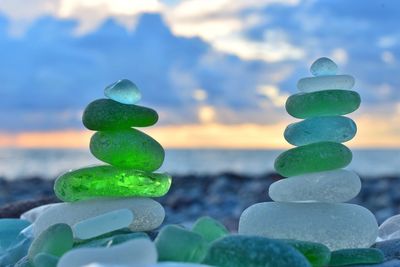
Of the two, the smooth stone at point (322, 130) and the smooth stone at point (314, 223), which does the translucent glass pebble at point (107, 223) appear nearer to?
the smooth stone at point (314, 223)

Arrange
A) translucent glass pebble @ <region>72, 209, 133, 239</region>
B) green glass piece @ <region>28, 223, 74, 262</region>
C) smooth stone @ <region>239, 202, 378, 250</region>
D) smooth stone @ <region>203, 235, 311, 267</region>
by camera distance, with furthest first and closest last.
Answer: smooth stone @ <region>239, 202, 378, 250</region> → green glass piece @ <region>28, 223, 74, 262</region> → translucent glass pebble @ <region>72, 209, 133, 239</region> → smooth stone @ <region>203, 235, 311, 267</region>

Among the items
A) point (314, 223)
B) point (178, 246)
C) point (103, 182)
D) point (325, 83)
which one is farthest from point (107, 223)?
point (325, 83)

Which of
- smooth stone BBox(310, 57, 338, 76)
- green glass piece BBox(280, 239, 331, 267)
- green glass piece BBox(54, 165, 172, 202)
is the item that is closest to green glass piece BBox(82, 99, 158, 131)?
green glass piece BBox(54, 165, 172, 202)

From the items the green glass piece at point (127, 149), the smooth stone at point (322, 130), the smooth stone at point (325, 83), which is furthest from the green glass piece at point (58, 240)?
the smooth stone at point (325, 83)

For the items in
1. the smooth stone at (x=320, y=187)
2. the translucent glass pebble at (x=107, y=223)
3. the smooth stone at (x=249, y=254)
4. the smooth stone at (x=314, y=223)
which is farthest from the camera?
the smooth stone at (x=320, y=187)

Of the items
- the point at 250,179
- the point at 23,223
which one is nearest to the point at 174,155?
the point at 250,179

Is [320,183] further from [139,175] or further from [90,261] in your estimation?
[90,261]

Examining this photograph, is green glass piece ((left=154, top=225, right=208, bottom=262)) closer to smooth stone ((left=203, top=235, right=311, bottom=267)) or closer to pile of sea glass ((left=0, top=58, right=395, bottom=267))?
smooth stone ((left=203, top=235, right=311, bottom=267))
